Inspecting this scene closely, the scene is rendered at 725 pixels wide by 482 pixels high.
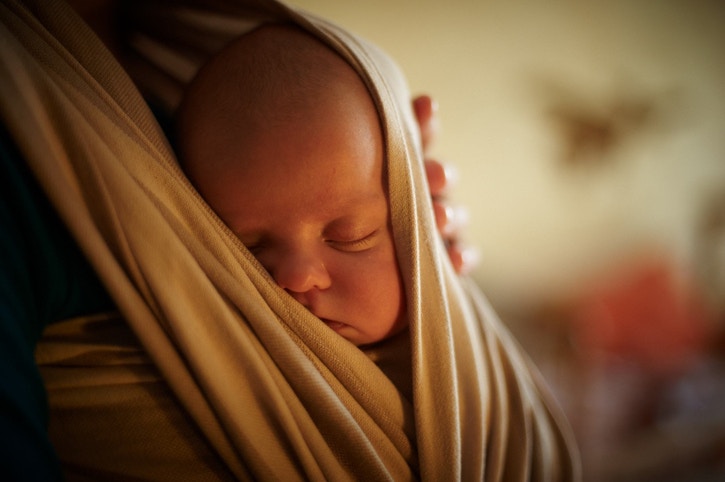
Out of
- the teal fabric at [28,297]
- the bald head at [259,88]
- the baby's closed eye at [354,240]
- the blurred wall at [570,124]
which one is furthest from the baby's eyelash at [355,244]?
the blurred wall at [570,124]

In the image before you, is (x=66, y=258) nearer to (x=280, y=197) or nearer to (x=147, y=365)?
(x=147, y=365)

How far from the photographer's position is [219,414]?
19.6 inches

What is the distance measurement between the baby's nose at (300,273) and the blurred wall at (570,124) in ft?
5.99

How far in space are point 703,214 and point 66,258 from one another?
3407 mm

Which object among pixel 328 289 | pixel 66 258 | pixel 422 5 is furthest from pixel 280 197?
pixel 422 5

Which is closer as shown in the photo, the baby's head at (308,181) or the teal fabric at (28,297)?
the teal fabric at (28,297)

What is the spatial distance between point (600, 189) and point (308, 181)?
2600mm

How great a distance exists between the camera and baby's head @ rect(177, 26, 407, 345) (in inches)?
25.0

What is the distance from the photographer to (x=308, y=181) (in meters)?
0.64

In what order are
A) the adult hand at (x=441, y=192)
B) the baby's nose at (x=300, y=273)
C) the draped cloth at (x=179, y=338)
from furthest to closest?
the adult hand at (x=441, y=192)
the baby's nose at (x=300, y=273)
the draped cloth at (x=179, y=338)

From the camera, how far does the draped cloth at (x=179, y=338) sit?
0.49 meters

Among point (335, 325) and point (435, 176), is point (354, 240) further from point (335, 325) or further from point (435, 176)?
point (435, 176)

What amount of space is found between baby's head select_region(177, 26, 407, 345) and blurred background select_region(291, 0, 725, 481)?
170cm

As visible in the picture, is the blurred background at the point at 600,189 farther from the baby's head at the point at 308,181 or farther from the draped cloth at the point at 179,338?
the draped cloth at the point at 179,338
